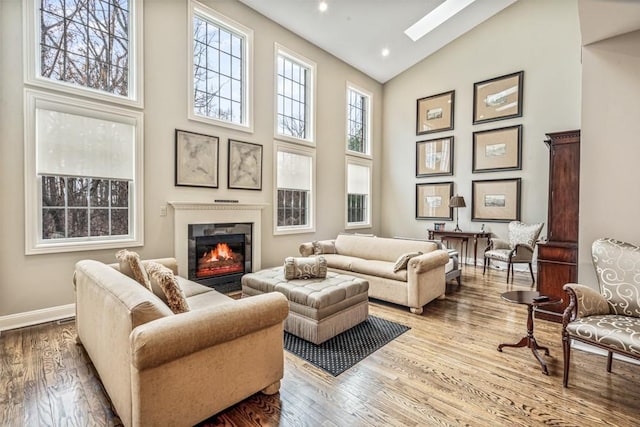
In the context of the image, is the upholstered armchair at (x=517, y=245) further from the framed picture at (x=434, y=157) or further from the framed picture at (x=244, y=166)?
the framed picture at (x=244, y=166)

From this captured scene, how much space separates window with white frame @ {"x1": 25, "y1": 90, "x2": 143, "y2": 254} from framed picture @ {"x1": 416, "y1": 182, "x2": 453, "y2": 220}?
230 inches

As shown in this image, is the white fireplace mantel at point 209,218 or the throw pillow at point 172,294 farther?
the white fireplace mantel at point 209,218

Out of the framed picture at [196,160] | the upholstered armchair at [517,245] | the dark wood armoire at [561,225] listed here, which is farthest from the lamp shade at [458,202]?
the framed picture at [196,160]

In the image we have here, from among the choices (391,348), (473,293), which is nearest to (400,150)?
(473,293)

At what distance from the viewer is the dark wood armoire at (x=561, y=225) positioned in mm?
3375

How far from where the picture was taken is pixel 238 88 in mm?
5098

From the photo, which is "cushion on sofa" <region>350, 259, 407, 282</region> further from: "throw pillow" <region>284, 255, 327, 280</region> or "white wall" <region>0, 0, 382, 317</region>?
"white wall" <region>0, 0, 382, 317</region>

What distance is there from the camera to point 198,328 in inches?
62.5

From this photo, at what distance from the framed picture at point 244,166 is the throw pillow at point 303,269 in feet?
Answer: 6.96

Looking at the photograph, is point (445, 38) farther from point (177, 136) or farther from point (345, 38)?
point (177, 136)

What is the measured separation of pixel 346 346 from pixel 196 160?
3291 millimetres

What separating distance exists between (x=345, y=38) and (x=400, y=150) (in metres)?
2.96

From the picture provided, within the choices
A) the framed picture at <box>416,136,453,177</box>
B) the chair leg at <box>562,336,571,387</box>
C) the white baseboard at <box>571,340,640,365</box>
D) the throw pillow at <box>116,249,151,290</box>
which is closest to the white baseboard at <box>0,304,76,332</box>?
the throw pillow at <box>116,249,151,290</box>

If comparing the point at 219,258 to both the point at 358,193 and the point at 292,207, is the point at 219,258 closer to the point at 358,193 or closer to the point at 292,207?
the point at 292,207
